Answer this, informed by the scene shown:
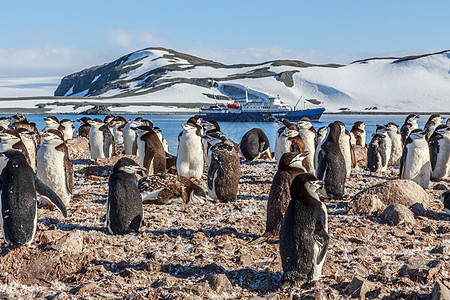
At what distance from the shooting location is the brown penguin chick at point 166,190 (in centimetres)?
617

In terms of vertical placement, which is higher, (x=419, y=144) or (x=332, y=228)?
(x=419, y=144)

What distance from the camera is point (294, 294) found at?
3.46 m

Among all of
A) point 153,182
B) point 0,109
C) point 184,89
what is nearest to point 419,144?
point 153,182

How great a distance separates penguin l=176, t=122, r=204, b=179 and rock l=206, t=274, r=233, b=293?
464 centimetres

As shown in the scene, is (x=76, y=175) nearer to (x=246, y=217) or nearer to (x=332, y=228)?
(x=246, y=217)

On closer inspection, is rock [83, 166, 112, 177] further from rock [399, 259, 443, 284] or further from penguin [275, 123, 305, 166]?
rock [399, 259, 443, 284]

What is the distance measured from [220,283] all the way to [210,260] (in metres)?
0.64

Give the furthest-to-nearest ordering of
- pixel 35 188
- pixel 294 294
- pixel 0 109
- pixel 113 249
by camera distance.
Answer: pixel 0 109 → pixel 35 188 → pixel 113 249 → pixel 294 294

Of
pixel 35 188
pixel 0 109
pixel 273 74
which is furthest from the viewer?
pixel 273 74

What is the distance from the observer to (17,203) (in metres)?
4.32

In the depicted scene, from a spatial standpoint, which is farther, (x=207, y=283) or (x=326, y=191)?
(x=326, y=191)

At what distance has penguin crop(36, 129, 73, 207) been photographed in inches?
239

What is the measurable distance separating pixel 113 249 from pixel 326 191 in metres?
3.35

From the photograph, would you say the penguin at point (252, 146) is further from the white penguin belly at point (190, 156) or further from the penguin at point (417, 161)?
the penguin at point (417, 161)
